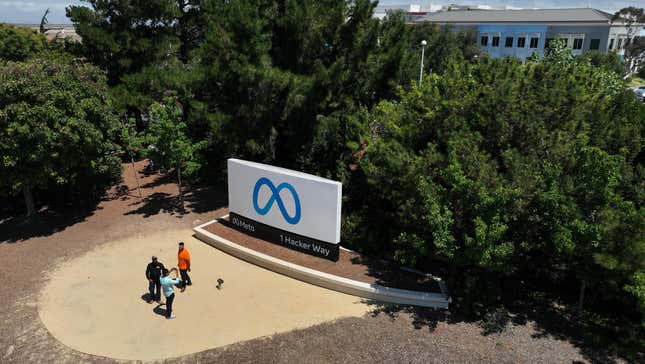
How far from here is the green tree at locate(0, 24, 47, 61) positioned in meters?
24.0

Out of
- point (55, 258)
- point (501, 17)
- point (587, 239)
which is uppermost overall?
point (501, 17)

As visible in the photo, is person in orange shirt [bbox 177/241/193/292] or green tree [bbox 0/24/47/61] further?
green tree [bbox 0/24/47/61]

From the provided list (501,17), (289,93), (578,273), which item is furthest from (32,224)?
(501,17)

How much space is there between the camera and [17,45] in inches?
967

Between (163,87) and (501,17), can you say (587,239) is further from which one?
(501,17)

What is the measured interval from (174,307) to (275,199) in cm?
445

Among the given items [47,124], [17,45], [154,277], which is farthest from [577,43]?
[154,277]

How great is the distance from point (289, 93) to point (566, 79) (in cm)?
895

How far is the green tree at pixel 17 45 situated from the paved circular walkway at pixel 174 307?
50.6ft

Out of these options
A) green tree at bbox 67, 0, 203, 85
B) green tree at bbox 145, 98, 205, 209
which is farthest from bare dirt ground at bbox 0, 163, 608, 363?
green tree at bbox 67, 0, 203, 85

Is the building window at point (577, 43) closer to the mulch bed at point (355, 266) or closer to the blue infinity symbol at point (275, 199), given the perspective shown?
the mulch bed at point (355, 266)

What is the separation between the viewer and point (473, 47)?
161 feet

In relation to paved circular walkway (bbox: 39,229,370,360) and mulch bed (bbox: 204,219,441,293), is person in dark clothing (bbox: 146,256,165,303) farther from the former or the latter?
mulch bed (bbox: 204,219,441,293)

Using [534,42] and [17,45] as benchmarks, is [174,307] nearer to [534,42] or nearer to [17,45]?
[17,45]
